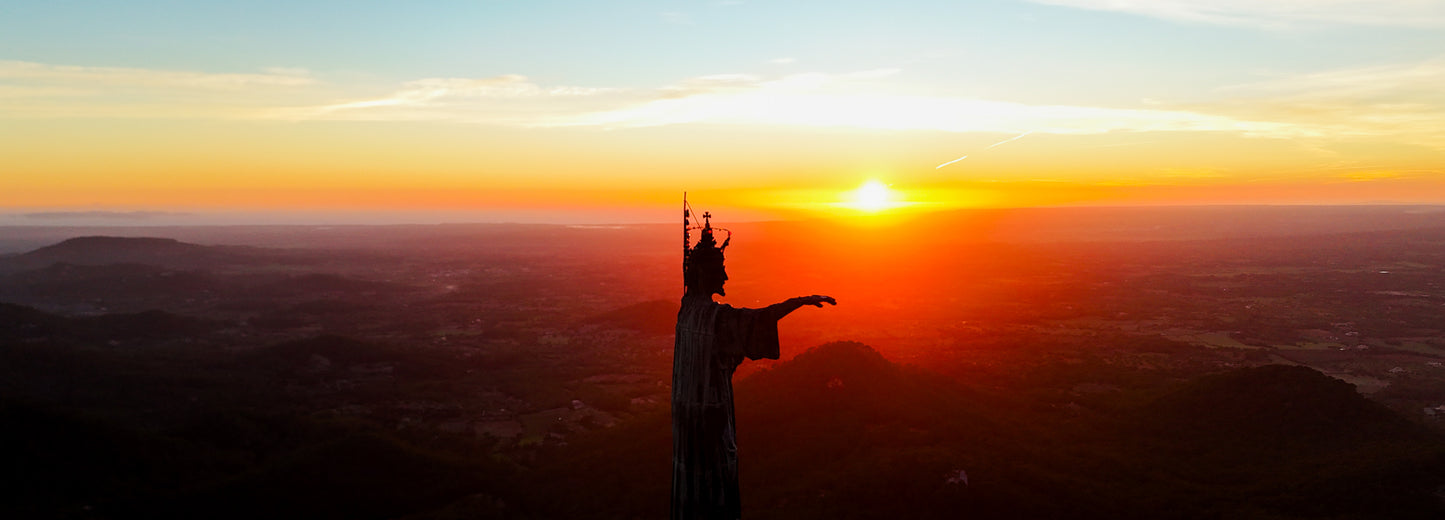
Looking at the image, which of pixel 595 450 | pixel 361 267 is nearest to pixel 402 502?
pixel 595 450

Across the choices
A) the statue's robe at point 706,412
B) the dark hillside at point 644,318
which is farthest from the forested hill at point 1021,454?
the dark hillside at point 644,318

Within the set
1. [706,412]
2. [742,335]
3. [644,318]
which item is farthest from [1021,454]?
[644,318]

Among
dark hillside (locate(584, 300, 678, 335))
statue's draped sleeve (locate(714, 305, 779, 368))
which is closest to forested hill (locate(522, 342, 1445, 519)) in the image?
statue's draped sleeve (locate(714, 305, 779, 368))

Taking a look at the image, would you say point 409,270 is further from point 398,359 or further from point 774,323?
point 774,323

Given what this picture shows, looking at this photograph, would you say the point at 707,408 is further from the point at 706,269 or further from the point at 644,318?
the point at 644,318

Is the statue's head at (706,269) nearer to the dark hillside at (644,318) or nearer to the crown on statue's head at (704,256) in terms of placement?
the crown on statue's head at (704,256)
